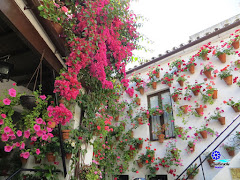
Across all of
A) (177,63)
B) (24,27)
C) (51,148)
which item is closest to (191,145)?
(177,63)

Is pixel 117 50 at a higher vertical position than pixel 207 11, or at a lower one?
lower

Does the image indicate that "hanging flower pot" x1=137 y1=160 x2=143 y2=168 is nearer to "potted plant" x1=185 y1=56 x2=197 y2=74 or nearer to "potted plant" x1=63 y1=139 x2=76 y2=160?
"potted plant" x1=63 y1=139 x2=76 y2=160

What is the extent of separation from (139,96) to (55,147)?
4.24 m

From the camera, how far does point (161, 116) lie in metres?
6.30

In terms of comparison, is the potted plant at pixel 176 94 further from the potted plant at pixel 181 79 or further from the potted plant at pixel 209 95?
the potted plant at pixel 209 95

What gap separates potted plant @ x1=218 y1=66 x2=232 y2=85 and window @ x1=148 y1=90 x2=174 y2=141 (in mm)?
1787

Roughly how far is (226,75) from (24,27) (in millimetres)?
5058

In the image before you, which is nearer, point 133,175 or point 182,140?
point 182,140

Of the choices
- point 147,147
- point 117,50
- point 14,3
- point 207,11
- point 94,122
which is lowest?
point 147,147

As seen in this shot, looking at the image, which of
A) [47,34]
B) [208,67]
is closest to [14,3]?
[47,34]

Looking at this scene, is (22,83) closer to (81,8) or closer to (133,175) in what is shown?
(81,8)

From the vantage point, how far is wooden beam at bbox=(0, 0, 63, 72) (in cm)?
211

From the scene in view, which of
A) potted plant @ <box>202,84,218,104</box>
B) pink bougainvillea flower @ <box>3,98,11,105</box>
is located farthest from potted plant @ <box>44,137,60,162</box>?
potted plant @ <box>202,84,218,104</box>

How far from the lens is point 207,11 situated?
6.77m
